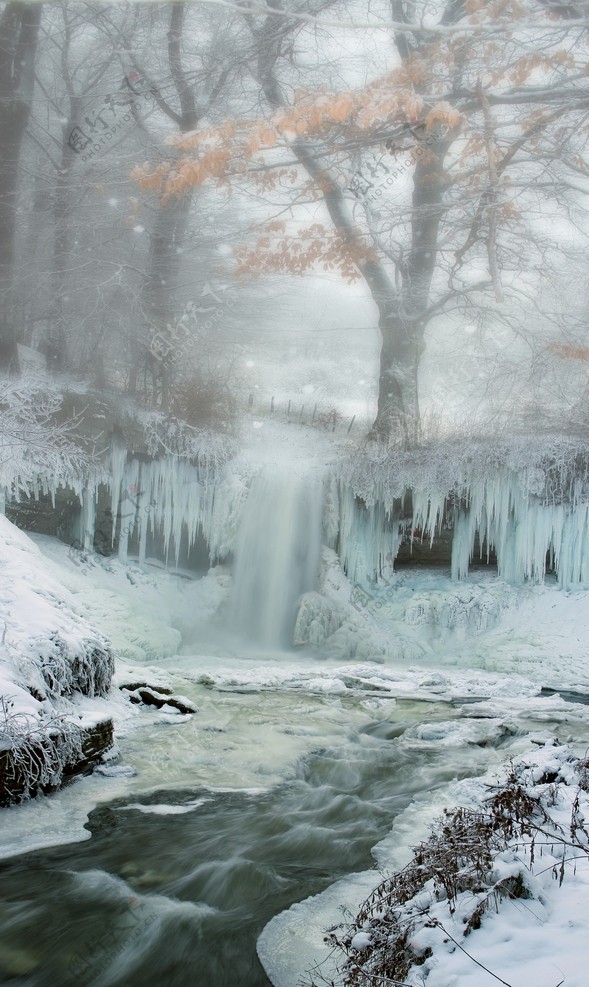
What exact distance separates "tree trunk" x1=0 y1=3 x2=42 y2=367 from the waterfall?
20.3 ft

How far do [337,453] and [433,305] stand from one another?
3.86 meters

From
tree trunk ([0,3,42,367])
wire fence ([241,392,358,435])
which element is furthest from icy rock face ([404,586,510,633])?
tree trunk ([0,3,42,367])

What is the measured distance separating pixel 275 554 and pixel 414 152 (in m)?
7.88

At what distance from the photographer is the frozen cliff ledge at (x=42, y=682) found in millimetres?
4449

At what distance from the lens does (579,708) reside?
8812 mm

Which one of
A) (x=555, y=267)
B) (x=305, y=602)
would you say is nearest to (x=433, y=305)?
(x=555, y=267)

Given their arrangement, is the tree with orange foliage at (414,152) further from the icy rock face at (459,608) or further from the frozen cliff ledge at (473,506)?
the icy rock face at (459,608)

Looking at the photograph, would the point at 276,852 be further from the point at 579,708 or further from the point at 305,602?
the point at 305,602

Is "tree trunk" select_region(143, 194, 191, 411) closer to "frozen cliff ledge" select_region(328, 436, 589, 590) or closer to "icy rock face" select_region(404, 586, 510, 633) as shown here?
"frozen cliff ledge" select_region(328, 436, 589, 590)

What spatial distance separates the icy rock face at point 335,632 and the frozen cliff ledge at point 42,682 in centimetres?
638

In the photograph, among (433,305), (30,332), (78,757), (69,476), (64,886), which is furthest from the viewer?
(30,332)

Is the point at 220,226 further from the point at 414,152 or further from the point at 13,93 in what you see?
the point at 414,152

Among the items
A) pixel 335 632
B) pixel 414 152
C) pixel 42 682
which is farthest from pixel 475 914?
pixel 335 632

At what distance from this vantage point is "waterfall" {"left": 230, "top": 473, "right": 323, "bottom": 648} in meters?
13.5
